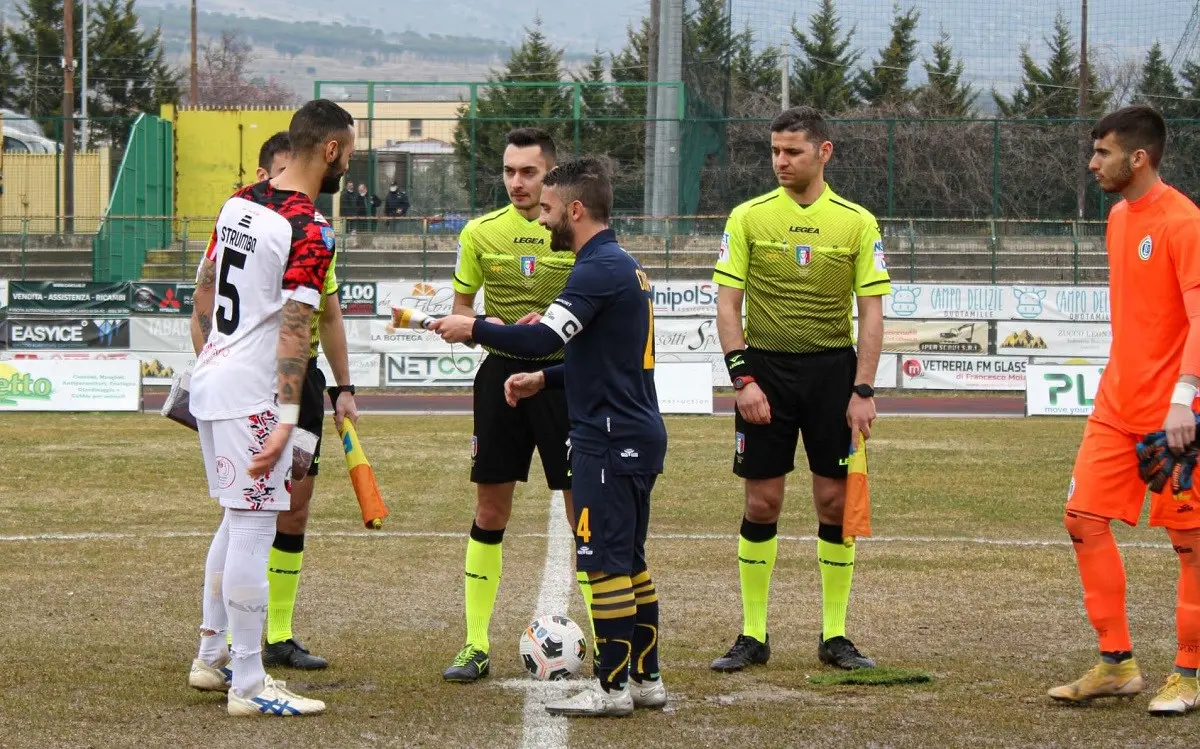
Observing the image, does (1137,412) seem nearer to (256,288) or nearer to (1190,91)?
(256,288)

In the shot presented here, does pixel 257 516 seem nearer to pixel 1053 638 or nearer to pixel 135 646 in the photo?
pixel 135 646

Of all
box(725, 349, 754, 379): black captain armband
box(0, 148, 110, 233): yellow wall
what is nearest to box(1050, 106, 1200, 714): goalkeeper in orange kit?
box(725, 349, 754, 379): black captain armband

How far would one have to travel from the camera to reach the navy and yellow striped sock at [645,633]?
228 inches

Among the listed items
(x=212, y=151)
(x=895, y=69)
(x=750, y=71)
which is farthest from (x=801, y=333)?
(x=212, y=151)

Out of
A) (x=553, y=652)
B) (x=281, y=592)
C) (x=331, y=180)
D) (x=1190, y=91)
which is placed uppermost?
(x=1190, y=91)

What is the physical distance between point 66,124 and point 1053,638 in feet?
120

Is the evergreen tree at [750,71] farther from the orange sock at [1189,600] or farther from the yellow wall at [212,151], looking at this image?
the orange sock at [1189,600]

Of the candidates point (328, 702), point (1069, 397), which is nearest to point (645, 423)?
point (328, 702)

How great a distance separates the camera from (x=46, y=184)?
42.7 meters

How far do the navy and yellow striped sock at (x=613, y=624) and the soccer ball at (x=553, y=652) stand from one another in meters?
0.63

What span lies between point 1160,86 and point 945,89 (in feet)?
20.4

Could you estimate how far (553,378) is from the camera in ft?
21.2

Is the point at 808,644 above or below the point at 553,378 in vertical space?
below

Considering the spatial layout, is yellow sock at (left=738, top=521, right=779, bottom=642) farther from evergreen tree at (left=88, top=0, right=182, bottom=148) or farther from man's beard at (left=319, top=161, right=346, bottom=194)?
evergreen tree at (left=88, top=0, right=182, bottom=148)
